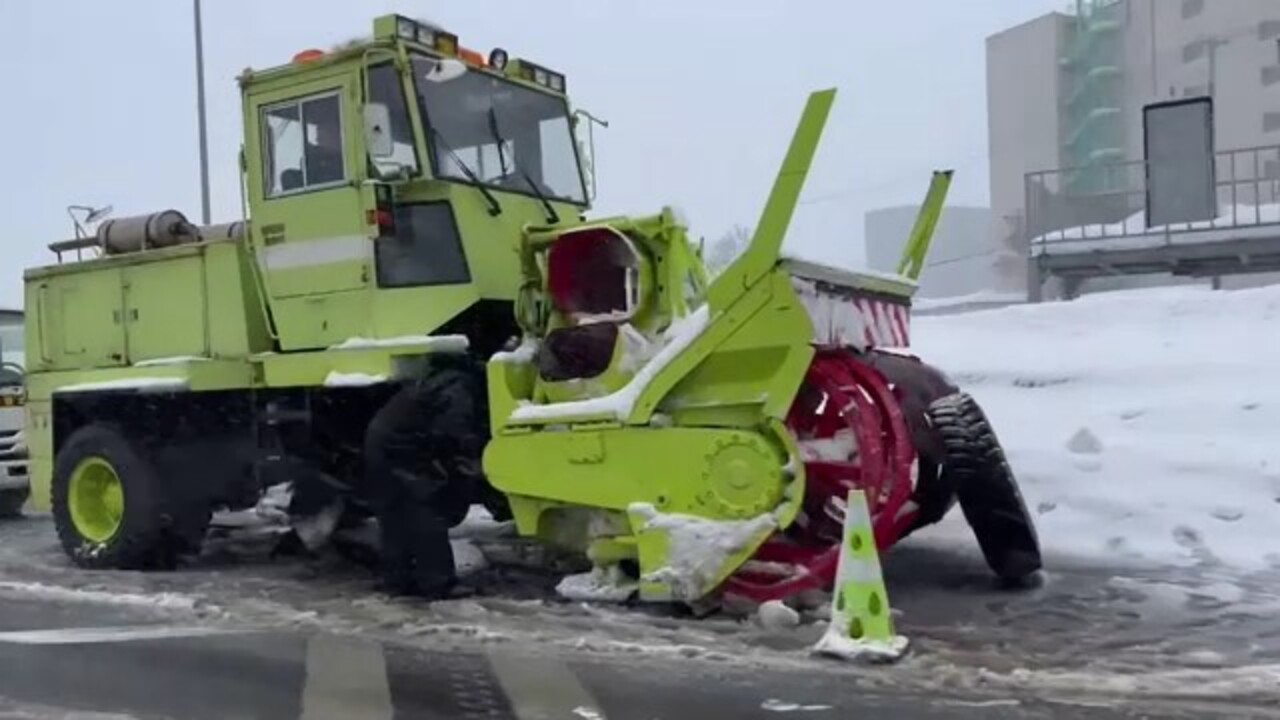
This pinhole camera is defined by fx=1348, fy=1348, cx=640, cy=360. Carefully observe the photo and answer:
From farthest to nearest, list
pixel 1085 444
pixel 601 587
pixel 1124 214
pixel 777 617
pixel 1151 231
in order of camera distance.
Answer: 1. pixel 1124 214
2. pixel 1151 231
3. pixel 1085 444
4. pixel 601 587
5. pixel 777 617

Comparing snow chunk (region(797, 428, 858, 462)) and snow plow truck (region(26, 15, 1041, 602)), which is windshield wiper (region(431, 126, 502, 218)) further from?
snow chunk (region(797, 428, 858, 462))

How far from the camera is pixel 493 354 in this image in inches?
324

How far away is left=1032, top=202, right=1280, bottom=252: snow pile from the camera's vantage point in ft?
61.5

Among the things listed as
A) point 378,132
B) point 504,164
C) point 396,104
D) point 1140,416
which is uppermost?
point 396,104

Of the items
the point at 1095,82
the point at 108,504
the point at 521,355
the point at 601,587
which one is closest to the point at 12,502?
the point at 108,504

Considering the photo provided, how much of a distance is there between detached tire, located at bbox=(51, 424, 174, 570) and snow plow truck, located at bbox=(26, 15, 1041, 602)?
2 centimetres

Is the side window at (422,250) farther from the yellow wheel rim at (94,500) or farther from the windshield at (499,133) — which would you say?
the yellow wheel rim at (94,500)

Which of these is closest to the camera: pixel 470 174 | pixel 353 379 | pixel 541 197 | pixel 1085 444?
pixel 353 379

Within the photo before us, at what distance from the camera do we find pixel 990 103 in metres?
61.3

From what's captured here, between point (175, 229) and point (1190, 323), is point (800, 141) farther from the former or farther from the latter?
point (1190, 323)

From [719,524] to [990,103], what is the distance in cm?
5794

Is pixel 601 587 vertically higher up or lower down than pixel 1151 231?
lower down

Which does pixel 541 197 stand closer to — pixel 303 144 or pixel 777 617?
pixel 303 144

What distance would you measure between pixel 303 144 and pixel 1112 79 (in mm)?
50095
